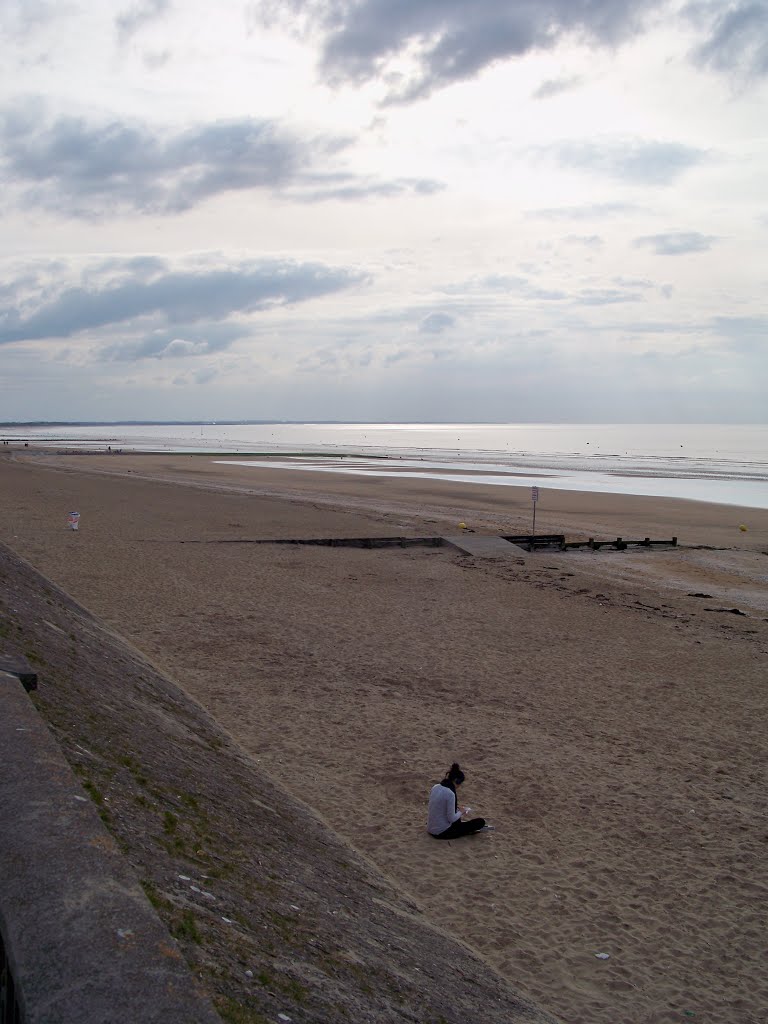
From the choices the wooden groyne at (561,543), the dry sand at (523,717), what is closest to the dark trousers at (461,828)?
the dry sand at (523,717)

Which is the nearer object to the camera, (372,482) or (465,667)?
(465,667)

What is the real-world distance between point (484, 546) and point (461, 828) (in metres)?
19.4

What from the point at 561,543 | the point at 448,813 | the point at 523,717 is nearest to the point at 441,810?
the point at 448,813

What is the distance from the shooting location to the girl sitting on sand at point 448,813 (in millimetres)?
8578

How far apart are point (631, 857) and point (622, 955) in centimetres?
166

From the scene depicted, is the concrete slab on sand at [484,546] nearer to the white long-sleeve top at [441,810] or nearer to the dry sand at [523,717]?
the dry sand at [523,717]

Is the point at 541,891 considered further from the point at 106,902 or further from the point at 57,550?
the point at 57,550

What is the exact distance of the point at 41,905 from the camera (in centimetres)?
376

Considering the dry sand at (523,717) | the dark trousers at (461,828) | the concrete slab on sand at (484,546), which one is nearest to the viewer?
the dry sand at (523,717)

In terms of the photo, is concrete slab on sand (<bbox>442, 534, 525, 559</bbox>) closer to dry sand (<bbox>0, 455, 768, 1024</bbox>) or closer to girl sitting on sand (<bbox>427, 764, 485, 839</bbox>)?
dry sand (<bbox>0, 455, 768, 1024</bbox>)

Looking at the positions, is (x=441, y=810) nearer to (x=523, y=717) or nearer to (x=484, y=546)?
(x=523, y=717)

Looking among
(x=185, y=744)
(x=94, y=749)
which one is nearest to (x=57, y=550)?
(x=185, y=744)

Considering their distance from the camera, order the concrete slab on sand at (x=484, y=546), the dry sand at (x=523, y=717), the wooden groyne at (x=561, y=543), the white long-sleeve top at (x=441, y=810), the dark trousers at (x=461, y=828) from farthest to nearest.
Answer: the wooden groyne at (x=561, y=543), the concrete slab on sand at (x=484, y=546), the dark trousers at (x=461, y=828), the white long-sleeve top at (x=441, y=810), the dry sand at (x=523, y=717)

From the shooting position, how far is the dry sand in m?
7.23
